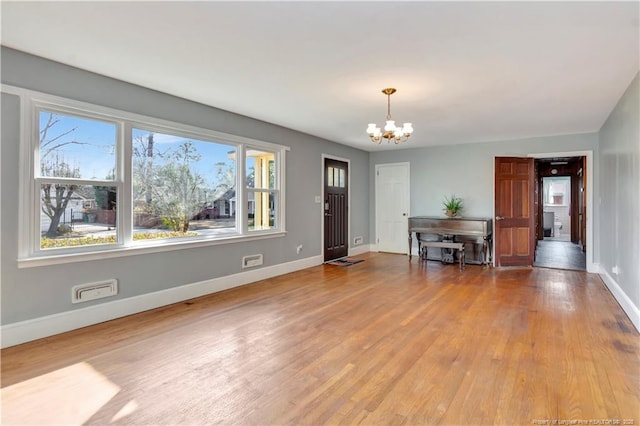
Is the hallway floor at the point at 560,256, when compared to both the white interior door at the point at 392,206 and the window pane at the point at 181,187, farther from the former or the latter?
the window pane at the point at 181,187

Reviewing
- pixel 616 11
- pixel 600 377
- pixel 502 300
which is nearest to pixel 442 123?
pixel 502 300

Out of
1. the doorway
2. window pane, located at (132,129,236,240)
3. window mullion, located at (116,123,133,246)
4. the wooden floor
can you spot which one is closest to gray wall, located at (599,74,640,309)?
the wooden floor

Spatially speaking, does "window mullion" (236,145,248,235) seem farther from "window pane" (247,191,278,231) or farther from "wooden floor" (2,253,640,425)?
"wooden floor" (2,253,640,425)

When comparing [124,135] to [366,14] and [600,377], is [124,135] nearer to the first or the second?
[366,14]

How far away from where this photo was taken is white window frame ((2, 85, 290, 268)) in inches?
112

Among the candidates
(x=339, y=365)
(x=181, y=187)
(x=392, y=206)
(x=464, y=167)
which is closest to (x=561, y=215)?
(x=464, y=167)

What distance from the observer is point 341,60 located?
293 centimetres

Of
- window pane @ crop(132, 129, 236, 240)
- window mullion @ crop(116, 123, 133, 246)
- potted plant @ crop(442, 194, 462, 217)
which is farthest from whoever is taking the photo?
potted plant @ crop(442, 194, 462, 217)

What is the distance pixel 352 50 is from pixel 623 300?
12.9ft

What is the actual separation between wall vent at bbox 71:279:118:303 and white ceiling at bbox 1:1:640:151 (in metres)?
2.03

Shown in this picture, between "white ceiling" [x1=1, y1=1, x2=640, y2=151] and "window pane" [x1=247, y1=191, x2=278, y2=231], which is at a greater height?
"white ceiling" [x1=1, y1=1, x2=640, y2=151]

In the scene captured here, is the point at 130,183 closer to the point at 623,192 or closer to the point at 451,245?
the point at 451,245

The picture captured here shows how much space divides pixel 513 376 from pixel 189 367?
2.25 metres

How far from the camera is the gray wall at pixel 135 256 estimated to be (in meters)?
2.78
